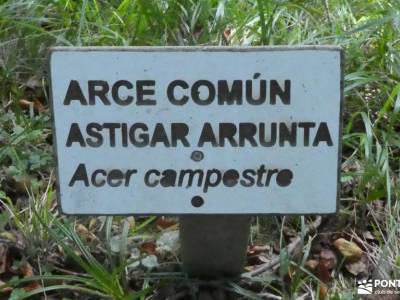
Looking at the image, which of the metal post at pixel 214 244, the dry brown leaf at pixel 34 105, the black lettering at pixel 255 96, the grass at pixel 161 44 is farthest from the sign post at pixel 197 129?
the dry brown leaf at pixel 34 105

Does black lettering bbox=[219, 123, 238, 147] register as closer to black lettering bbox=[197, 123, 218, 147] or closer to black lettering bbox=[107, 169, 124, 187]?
black lettering bbox=[197, 123, 218, 147]

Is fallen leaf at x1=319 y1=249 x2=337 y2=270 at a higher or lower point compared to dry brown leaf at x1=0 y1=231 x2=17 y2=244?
lower

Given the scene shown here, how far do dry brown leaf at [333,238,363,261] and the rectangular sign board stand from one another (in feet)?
1.22

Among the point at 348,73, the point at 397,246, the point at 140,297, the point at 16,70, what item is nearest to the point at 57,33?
the point at 16,70

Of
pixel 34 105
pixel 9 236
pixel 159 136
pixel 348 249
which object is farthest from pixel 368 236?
pixel 34 105

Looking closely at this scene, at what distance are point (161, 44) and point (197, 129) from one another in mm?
808

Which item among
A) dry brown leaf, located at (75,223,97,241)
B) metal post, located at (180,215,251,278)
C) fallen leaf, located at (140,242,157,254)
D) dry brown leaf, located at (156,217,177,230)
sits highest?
metal post, located at (180,215,251,278)

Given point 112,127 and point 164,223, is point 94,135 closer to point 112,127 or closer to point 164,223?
point 112,127

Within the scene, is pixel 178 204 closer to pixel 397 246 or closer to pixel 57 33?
pixel 397 246

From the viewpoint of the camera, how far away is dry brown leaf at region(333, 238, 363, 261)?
57.1 inches

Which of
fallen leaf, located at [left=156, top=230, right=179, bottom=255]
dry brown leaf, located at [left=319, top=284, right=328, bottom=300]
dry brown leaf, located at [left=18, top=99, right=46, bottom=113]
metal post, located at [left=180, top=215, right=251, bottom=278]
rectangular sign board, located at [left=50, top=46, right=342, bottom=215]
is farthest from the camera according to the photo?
dry brown leaf, located at [left=18, top=99, right=46, bottom=113]

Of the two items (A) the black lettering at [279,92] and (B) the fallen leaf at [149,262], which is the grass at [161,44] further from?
(A) the black lettering at [279,92]

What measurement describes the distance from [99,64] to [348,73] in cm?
95

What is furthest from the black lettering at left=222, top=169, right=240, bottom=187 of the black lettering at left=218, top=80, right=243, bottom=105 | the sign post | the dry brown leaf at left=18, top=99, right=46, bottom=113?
the dry brown leaf at left=18, top=99, right=46, bottom=113
